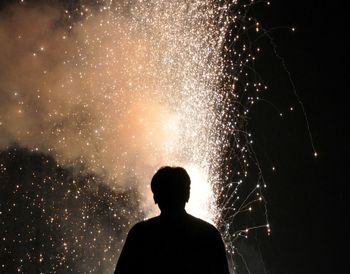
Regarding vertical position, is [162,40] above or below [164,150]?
above

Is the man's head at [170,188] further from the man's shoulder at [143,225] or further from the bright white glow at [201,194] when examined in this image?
the bright white glow at [201,194]

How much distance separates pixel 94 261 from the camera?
41.6ft

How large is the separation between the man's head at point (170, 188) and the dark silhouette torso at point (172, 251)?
0.12m

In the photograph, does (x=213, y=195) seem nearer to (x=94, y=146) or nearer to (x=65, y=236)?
(x=94, y=146)

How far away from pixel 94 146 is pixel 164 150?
1.67 metres

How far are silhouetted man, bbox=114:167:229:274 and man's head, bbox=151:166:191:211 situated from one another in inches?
3.4

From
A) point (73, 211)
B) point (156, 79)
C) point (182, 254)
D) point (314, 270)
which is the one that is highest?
point (156, 79)

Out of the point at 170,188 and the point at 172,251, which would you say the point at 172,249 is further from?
the point at 170,188

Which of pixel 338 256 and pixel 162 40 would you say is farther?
pixel 338 256

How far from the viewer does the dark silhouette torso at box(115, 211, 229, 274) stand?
6.55 ft

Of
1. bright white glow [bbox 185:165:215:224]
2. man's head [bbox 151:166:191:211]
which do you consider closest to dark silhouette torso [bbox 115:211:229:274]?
man's head [bbox 151:166:191:211]

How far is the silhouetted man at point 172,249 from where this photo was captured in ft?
6.55

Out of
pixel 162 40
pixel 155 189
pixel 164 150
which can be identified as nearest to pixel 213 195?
pixel 164 150

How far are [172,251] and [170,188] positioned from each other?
0.29 meters
